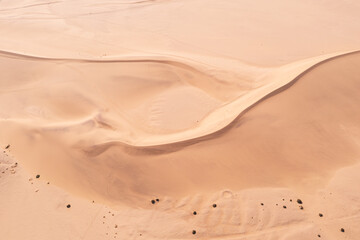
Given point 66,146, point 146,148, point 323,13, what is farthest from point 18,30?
point 323,13

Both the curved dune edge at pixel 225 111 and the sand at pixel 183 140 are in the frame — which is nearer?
the sand at pixel 183 140

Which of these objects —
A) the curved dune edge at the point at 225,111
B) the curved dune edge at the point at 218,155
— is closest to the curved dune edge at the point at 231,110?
the curved dune edge at the point at 225,111

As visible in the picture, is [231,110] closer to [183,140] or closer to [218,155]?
[218,155]

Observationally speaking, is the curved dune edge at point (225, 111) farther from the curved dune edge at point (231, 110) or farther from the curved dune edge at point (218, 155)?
the curved dune edge at point (218, 155)

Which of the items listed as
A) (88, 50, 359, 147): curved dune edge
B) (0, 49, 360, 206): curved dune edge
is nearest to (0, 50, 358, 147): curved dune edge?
(88, 50, 359, 147): curved dune edge

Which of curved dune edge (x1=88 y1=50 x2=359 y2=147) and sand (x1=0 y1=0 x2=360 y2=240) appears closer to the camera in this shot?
sand (x1=0 y1=0 x2=360 y2=240)

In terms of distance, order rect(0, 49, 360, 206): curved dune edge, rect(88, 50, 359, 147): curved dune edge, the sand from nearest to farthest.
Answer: the sand, rect(0, 49, 360, 206): curved dune edge, rect(88, 50, 359, 147): curved dune edge

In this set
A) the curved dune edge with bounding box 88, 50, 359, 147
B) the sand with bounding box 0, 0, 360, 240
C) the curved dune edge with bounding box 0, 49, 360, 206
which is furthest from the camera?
the curved dune edge with bounding box 88, 50, 359, 147

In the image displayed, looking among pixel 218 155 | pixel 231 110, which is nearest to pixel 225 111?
pixel 231 110

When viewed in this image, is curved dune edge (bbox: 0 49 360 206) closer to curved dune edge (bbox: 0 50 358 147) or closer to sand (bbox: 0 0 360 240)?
sand (bbox: 0 0 360 240)
